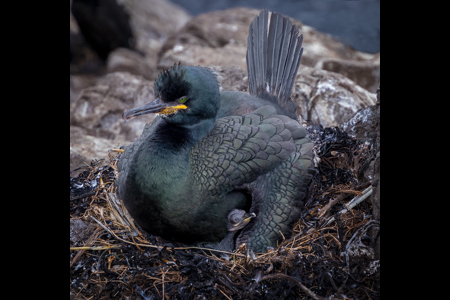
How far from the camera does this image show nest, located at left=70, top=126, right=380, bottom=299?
2312 mm

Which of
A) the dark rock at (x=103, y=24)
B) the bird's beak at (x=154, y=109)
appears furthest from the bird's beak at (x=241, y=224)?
the dark rock at (x=103, y=24)

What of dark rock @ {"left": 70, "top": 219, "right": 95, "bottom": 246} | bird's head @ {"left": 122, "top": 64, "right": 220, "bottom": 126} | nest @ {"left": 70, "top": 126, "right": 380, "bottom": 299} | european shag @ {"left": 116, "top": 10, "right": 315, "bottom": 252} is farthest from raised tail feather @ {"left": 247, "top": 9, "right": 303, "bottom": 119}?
dark rock @ {"left": 70, "top": 219, "right": 95, "bottom": 246}

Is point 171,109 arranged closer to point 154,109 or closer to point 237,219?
point 154,109

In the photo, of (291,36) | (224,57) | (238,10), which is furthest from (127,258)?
(238,10)

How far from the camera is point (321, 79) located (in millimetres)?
4340

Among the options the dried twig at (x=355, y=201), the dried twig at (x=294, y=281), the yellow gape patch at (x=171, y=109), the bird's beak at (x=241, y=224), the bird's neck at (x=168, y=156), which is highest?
the yellow gape patch at (x=171, y=109)

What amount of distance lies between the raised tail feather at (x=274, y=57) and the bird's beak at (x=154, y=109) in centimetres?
103

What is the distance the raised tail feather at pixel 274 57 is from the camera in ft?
10.5

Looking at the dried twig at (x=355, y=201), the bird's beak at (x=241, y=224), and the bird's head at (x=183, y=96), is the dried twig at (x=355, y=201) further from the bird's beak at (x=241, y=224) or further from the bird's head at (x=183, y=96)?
the bird's head at (x=183, y=96)

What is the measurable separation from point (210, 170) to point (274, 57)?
119 centimetres

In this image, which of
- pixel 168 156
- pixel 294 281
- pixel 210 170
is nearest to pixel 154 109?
pixel 168 156

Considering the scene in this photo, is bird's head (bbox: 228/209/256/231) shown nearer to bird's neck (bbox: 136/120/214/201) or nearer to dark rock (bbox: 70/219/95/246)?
bird's neck (bbox: 136/120/214/201)
